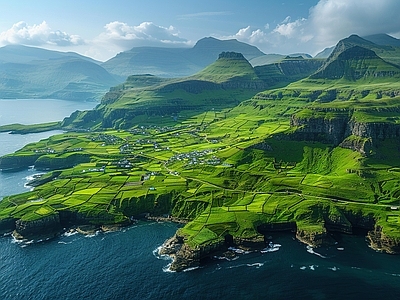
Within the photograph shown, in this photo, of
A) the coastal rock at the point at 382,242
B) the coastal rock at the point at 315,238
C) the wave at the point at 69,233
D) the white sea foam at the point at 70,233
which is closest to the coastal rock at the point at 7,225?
the wave at the point at 69,233

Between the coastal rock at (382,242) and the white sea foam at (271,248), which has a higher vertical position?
the white sea foam at (271,248)

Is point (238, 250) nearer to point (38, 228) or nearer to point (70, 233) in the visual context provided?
point (70, 233)

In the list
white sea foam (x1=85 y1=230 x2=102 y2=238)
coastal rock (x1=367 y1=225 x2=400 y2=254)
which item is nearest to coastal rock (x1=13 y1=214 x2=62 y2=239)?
white sea foam (x1=85 y1=230 x2=102 y2=238)

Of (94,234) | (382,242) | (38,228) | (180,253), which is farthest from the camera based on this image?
(38,228)

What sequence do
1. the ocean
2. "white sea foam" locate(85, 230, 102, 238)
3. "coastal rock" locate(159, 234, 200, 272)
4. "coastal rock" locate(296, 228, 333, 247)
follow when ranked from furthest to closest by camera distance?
1. "white sea foam" locate(85, 230, 102, 238)
2. "coastal rock" locate(296, 228, 333, 247)
3. "coastal rock" locate(159, 234, 200, 272)
4. the ocean

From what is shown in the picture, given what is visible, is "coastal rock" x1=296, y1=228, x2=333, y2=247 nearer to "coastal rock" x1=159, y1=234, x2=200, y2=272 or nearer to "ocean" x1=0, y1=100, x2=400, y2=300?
"ocean" x1=0, y1=100, x2=400, y2=300

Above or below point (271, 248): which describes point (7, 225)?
above

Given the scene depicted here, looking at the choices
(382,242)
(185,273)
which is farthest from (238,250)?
(382,242)

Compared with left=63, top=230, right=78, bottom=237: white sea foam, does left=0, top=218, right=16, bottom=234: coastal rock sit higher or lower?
higher

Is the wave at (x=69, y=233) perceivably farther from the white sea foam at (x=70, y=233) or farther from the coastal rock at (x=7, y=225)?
the coastal rock at (x=7, y=225)
